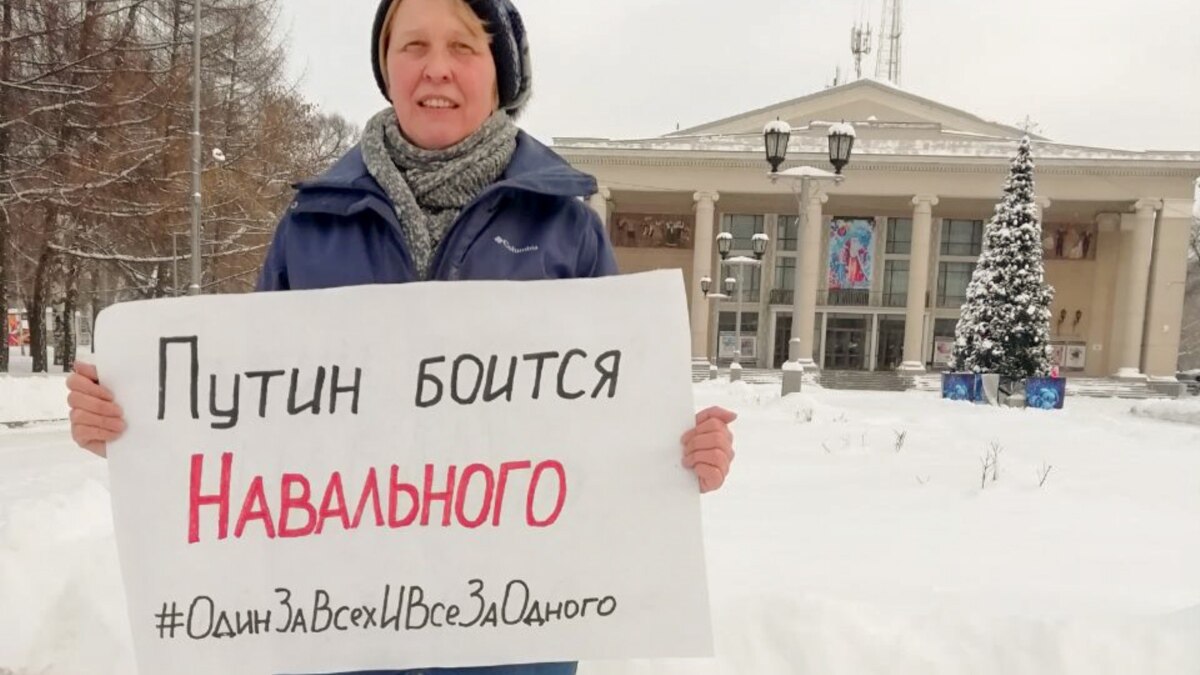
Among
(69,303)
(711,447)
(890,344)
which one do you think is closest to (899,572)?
(711,447)

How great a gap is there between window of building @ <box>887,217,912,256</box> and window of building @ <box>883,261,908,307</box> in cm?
66

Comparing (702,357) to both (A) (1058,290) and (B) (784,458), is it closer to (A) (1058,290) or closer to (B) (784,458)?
(A) (1058,290)

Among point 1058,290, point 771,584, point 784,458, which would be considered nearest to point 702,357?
point 1058,290

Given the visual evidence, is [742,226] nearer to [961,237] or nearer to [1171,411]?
[961,237]

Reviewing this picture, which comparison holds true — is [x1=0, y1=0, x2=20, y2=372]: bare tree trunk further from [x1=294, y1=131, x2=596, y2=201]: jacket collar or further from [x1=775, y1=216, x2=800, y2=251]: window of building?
[x1=775, y1=216, x2=800, y2=251]: window of building

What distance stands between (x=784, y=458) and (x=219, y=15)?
70.9 feet

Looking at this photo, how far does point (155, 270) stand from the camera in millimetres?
23453

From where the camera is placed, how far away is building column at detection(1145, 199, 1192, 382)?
3509 cm

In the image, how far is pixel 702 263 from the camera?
36250 millimetres

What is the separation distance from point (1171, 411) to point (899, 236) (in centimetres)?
2493

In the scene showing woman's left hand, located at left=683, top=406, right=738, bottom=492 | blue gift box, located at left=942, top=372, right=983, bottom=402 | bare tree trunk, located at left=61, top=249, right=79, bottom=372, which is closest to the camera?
woman's left hand, located at left=683, top=406, right=738, bottom=492

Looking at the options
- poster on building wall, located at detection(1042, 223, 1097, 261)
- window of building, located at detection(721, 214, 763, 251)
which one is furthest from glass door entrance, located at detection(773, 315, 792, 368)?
poster on building wall, located at detection(1042, 223, 1097, 261)

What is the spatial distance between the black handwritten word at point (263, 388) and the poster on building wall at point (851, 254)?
40.9m

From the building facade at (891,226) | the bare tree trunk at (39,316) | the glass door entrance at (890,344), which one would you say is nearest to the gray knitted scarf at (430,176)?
the bare tree trunk at (39,316)
